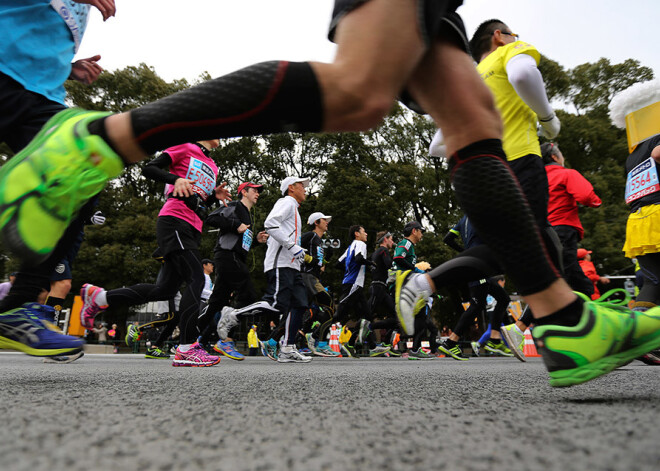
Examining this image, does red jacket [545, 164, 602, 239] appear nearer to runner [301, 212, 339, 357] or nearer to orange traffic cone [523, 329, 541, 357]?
orange traffic cone [523, 329, 541, 357]

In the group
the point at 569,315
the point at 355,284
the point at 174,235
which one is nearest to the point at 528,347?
the point at 355,284

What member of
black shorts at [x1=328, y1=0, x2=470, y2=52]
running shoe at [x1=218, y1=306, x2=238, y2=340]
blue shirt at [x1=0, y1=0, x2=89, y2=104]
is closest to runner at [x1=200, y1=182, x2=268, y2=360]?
running shoe at [x1=218, y1=306, x2=238, y2=340]

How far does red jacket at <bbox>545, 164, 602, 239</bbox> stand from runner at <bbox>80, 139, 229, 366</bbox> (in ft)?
11.6

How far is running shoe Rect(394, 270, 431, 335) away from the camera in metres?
2.10

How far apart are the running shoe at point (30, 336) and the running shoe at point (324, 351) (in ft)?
24.3

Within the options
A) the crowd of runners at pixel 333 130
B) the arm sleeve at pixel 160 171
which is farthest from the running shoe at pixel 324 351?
the crowd of runners at pixel 333 130

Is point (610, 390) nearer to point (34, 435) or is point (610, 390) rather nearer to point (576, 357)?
point (576, 357)

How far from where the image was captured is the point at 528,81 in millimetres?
2775

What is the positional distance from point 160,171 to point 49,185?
121 inches

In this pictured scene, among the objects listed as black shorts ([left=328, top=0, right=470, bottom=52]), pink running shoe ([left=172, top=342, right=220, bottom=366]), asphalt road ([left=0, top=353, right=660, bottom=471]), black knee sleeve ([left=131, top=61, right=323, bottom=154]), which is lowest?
asphalt road ([left=0, top=353, right=660, bottom=471])

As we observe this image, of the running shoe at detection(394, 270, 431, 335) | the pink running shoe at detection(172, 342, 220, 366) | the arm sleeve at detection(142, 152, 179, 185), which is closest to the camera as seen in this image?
the running shoe at detection(394, 270, 431, 335)

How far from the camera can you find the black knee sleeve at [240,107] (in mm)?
→ 1176

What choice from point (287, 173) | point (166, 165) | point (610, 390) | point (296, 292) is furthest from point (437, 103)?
point (287, 173)

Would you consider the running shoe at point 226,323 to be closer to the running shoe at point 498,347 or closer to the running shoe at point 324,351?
the running shoe at point 324,351
